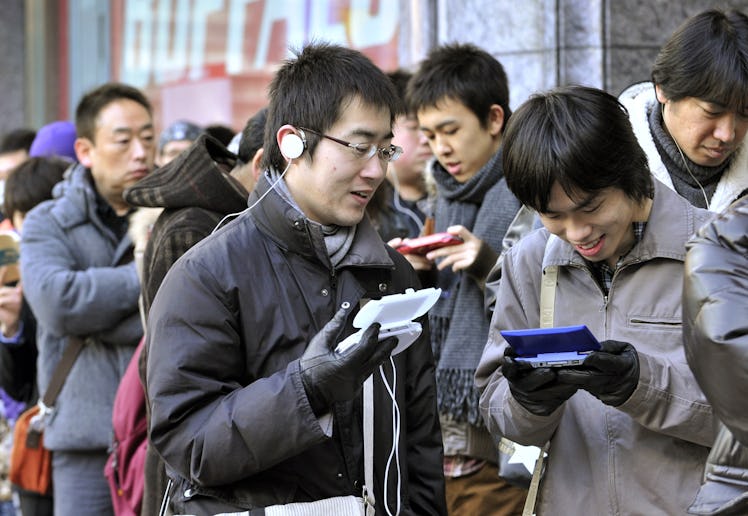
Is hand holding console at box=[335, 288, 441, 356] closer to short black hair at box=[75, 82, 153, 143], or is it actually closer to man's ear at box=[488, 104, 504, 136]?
man's ear at box=[488, 104, 504, 136]

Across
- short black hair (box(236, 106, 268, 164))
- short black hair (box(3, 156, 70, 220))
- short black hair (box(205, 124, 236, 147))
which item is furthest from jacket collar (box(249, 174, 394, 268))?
short black hair (box(3, 156, 70, 220))

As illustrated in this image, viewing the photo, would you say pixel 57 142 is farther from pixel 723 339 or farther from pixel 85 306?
pixel 723 339

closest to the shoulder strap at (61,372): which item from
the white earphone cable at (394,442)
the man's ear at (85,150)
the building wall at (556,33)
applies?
the man's ear at (85,150)

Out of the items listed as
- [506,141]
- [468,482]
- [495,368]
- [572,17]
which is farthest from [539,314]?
[572,17]

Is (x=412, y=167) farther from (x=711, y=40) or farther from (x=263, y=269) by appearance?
(x=263, y=269)

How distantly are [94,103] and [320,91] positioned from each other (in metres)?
2.76

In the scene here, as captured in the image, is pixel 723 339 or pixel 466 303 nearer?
pixel 723 339

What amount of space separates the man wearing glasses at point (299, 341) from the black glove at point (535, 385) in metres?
0.28

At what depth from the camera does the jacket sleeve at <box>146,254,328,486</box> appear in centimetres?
271

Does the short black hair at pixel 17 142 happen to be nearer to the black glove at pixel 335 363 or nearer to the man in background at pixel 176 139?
the man in background at pixel 176 139

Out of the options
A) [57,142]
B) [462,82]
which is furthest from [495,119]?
[57,142]

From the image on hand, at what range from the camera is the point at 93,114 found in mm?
5512

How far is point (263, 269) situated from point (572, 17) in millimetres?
3462

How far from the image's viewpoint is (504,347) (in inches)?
122
